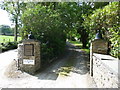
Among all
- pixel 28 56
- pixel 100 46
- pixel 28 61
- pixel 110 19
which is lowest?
pixel 28 61

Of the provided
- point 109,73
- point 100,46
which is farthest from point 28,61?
point 109,73

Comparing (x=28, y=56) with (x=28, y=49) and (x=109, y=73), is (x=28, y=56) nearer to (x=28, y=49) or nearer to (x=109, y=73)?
(x=28, y=49)

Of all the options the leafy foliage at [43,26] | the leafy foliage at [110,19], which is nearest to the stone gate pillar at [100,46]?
the leafy foliage at [110,19]

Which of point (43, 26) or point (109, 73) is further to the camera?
point (43, 26)

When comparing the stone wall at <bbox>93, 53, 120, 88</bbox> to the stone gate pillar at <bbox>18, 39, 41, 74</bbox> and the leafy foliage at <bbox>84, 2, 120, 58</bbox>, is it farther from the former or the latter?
the stone gate pillar at <bbox>18, 39, 41, 74</bbox>

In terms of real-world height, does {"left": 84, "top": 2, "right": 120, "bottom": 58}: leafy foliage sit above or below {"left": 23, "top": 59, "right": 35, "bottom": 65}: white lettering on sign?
above

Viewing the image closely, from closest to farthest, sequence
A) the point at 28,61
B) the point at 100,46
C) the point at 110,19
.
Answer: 1. the point at 110,19
2. the point at 100,46
3. the point at 28,61

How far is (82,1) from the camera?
1358 centimetres

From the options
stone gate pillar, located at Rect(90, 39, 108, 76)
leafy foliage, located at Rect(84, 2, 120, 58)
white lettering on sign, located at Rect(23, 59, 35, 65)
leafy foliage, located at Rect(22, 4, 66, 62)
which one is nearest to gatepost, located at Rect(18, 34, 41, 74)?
white lettering on sign, located at Rect(23, 59, 35, 65)

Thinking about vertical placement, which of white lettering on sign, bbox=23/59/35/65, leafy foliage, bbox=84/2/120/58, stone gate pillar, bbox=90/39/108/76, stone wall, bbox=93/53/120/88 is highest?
leafy foliage, bbox=84/2/120/58

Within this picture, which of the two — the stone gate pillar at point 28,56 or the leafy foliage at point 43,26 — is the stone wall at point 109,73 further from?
the leafy foliage at point 43,26

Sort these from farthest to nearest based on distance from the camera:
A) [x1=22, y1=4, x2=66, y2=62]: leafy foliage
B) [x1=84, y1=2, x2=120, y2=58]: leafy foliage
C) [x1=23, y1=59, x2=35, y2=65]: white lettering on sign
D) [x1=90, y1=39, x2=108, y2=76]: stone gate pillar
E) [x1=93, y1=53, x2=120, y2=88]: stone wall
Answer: [x1=22, y1=4, x2=66, y2=62]: leafy foliage → [x1=23, y1=59, x2=35, y2=65]: white lettering on sign → [x1=90, y1=39, x2=108, y2=76]: stone gate pillar → [x1=84, y1=2, x2=120, y2=58]: leafy foliage → [x1=93, y1=53, x2=120, y2=88]: stone wall

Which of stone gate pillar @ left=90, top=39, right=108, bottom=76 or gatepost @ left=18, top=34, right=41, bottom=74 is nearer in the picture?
stone gate pillar @ left=90, top=39, right=108, bottom=76

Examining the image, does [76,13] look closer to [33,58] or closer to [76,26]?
[76,26]
